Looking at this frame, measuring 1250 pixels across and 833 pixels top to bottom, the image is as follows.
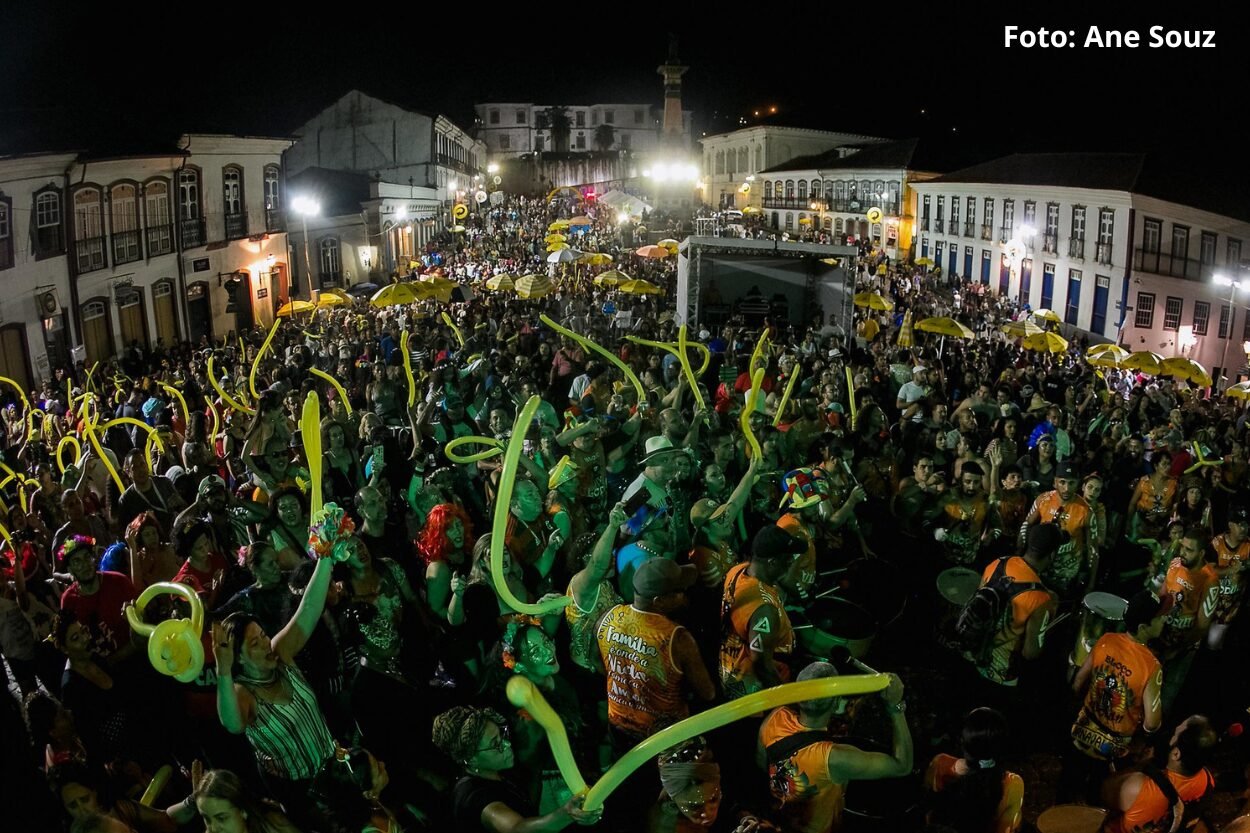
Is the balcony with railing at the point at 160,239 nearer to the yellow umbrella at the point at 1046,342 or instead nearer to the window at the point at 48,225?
the window at the point at 48,225

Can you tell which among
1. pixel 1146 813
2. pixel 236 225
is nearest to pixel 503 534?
pixel 1146 813

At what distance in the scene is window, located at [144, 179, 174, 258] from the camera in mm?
23125

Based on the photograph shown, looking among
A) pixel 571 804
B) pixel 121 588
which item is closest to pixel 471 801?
pixel 571 804

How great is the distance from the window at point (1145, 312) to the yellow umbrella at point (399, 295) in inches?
994

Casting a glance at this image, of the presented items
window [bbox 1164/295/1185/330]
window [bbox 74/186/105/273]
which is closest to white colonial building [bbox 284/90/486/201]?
window [bbox 74/186/105/273]

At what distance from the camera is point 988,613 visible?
16.2ft

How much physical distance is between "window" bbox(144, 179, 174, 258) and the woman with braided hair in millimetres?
23605

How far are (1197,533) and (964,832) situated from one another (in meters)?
3.12

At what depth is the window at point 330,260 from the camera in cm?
3347

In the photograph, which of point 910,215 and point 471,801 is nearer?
point 471,801

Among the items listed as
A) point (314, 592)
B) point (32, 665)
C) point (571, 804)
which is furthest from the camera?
point (32, 665)

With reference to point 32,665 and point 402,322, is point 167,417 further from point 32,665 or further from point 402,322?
point 402,322

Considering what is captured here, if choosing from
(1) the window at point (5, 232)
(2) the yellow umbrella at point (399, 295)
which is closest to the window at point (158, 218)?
(1) the window at point (5, 232)

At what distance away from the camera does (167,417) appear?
32.3ft
